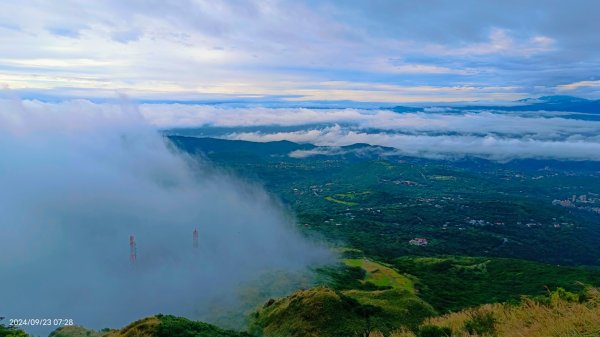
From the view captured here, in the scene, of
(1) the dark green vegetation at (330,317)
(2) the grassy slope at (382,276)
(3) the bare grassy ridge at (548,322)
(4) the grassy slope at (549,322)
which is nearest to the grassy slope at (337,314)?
(1) the dark green vegetation at (330,317)

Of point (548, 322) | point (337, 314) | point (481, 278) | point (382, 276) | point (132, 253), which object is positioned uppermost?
point (548, 322)

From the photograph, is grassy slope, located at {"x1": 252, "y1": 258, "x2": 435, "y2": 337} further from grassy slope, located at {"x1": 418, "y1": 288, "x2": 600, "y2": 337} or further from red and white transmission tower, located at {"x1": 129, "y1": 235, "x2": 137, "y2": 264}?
red and white transmission tower, located at {"x1": 129, "y1": 235, "x2": 137, "y2": 264}

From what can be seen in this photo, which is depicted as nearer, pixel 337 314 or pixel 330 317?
pixel 330 317

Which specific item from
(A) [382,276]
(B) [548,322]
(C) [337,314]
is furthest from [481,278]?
(B) [548,322]

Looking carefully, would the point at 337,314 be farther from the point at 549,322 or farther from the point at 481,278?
the point at 481,278

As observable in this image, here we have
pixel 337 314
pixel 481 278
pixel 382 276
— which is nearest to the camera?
pixel 337 314

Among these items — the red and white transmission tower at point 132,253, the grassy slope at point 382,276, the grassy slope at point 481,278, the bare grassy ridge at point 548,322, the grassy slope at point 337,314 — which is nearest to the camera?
the bare grassy ridge at point 548,322

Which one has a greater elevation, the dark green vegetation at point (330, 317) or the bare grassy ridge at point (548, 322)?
the bare grassy ridge at point (548, 322)

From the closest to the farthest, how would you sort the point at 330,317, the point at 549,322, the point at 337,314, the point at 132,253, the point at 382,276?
the point at 549,322, the point at 330,317, the point at 337,314, the point at 382,276, the point at 132,253

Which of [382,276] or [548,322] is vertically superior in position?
[548,322]

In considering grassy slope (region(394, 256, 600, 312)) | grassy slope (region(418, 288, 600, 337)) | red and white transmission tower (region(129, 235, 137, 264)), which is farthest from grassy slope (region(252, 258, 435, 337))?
red and white transmission tower (region(129, 235, 137, 264))

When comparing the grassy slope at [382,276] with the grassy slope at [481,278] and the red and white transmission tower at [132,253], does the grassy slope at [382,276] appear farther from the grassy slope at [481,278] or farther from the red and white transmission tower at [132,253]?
the red and white transmission tower at [132,253]

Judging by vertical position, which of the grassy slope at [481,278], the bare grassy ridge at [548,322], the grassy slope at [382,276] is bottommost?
the grassy slope at [481,278]
